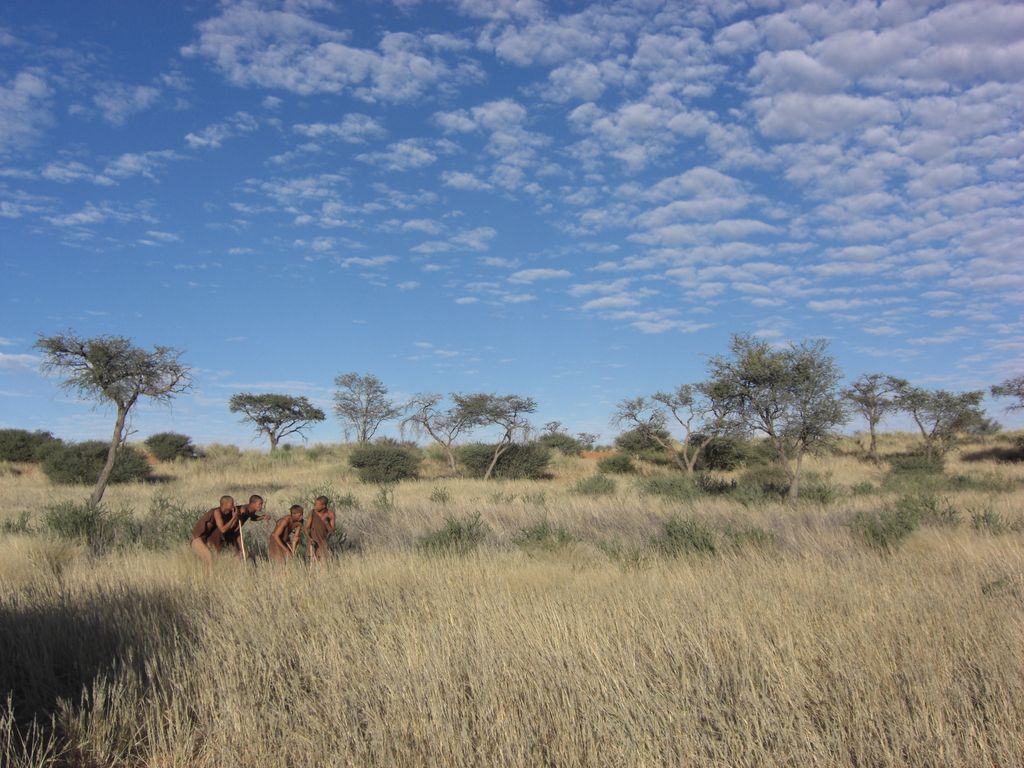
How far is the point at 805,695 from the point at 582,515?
35.1 feet

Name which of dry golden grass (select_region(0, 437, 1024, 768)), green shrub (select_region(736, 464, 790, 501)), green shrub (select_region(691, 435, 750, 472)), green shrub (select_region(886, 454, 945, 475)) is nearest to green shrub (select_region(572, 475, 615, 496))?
green shrub (select_region(736, 464, 790, 501))

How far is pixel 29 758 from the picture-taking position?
3176 millimetres

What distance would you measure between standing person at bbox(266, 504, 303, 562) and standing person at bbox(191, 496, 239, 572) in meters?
0.61

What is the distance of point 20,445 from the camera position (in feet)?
112

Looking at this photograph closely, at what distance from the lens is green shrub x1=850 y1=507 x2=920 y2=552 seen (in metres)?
9.51

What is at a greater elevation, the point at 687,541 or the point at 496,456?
the point at 496,456

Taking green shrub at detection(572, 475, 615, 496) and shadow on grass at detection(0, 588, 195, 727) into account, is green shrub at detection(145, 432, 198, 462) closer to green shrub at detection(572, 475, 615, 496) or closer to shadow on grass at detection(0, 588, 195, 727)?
green shrub at detection(572, 475, 615, 496)

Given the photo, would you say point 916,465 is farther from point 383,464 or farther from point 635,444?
point 383,464

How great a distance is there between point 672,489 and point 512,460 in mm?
16191

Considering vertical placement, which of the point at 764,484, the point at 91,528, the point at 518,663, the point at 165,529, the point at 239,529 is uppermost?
the point at 239,529

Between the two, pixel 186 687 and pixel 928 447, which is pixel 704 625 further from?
pixel 928 447

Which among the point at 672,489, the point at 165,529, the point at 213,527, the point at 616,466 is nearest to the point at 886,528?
the point at 213,527

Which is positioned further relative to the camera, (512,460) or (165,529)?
(512,460)

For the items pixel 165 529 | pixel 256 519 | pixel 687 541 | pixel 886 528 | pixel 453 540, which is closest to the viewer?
pixel 256 519
